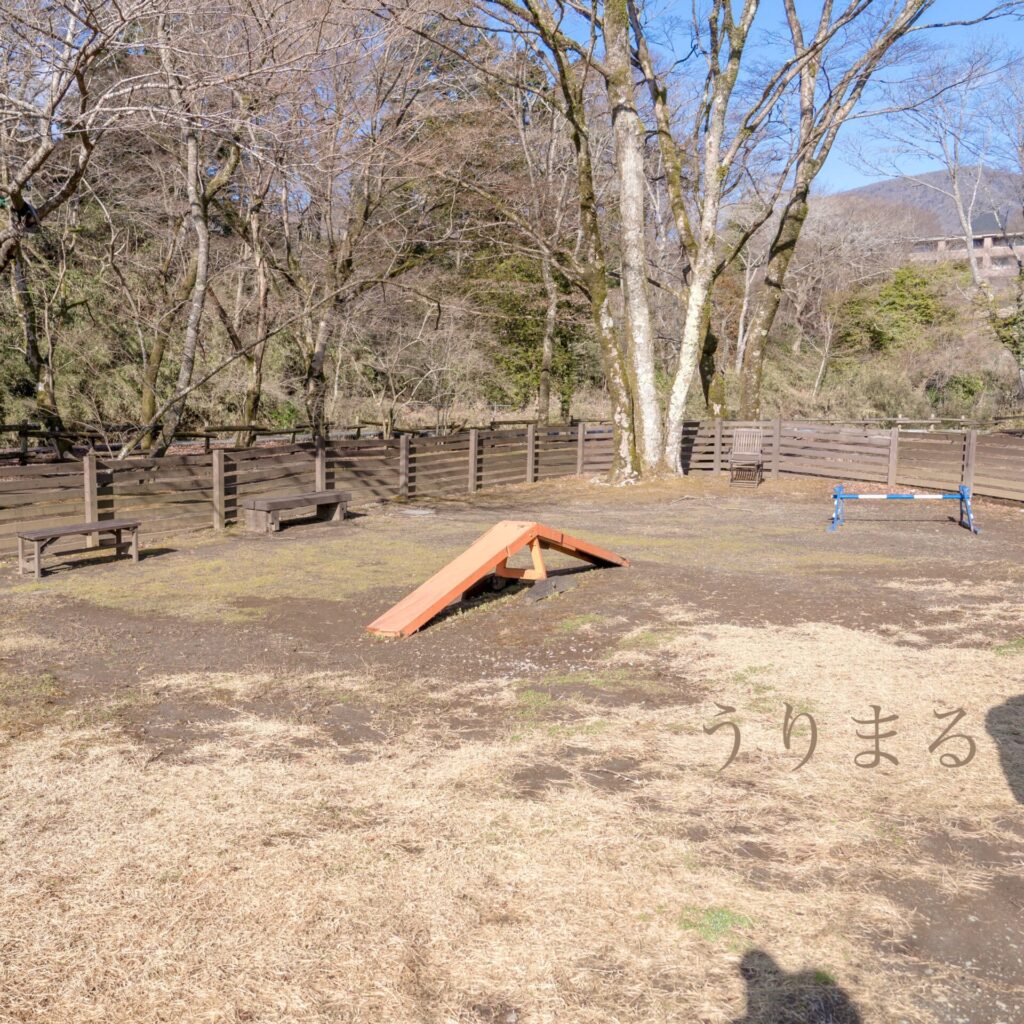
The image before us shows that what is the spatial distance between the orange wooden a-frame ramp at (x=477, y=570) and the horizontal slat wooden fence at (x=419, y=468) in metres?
5.63

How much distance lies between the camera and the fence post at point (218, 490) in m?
13.4

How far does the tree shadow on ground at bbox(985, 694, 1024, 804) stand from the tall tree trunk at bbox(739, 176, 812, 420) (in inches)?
692

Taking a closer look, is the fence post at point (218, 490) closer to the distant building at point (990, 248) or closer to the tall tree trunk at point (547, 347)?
the tall tree trunk at point (547, 347)

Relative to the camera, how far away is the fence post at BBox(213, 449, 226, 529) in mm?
13363

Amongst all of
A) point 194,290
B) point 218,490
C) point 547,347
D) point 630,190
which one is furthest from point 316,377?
point 547,347

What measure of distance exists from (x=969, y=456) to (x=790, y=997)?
15.4m

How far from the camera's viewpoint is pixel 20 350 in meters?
22.8

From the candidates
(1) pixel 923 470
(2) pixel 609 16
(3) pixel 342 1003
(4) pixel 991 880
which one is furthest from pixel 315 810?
(1) pixel 923 470

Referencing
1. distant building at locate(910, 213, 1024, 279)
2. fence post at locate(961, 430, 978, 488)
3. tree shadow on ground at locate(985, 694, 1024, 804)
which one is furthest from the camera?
distant building at locate(910, 213, 1024, 279)

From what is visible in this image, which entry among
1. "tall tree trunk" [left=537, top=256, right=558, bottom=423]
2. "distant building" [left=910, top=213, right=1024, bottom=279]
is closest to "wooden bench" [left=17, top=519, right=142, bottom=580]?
"tall tree trunk" [left=537, top=256, right=558, bottom=423]

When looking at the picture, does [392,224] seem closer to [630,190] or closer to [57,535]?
[630,190]

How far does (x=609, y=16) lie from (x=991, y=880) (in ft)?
59.9

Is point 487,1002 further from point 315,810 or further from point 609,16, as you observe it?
point 609,16

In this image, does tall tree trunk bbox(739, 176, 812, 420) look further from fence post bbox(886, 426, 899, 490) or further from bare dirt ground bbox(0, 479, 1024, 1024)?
bare dirt ground bbox(0, 479, 1024, 1024)
